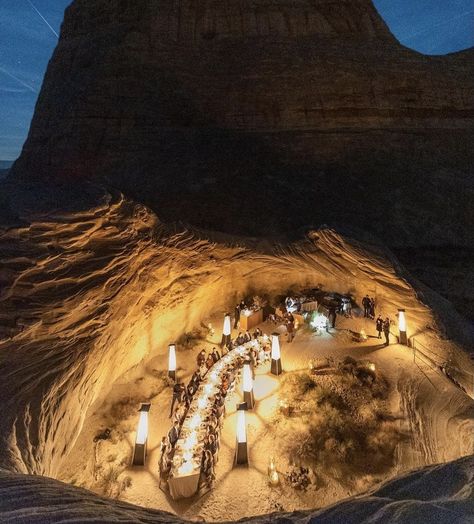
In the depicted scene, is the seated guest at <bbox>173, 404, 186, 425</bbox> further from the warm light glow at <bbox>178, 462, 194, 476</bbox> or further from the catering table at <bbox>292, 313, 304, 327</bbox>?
the catering table at <bbox>292, 313, 304, 327</bbox>

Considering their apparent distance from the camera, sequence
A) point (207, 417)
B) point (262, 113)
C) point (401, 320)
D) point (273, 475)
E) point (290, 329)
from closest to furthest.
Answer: point (273, 475) < point (207, 417) < point (401, 320) < point (290, 329) < point (262, 113)

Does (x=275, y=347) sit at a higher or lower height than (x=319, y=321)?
lower

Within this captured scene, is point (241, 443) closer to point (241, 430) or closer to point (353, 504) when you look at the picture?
point (241, 430)

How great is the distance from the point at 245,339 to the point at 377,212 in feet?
21.4

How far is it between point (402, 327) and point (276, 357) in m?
3.67

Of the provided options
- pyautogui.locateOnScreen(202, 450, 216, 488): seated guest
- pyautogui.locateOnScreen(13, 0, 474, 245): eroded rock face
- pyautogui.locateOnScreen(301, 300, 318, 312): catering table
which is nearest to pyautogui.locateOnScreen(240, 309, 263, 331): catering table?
pyautogui.locateOnScreen(301, 300, 318, 312): catering table

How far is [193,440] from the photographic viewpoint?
6.79m

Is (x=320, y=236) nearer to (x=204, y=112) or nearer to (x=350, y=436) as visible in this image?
(x=350, y=436)

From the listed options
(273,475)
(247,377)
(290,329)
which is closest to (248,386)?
(247,377)

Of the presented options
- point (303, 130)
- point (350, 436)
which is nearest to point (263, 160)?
point (303, 130)

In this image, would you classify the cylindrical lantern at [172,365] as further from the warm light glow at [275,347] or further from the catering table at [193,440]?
the warm light glow at [275,347]

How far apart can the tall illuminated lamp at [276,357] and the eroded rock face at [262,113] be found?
466cm

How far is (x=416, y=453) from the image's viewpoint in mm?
6793

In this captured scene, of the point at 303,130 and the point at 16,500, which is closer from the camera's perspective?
the point at 16,500
